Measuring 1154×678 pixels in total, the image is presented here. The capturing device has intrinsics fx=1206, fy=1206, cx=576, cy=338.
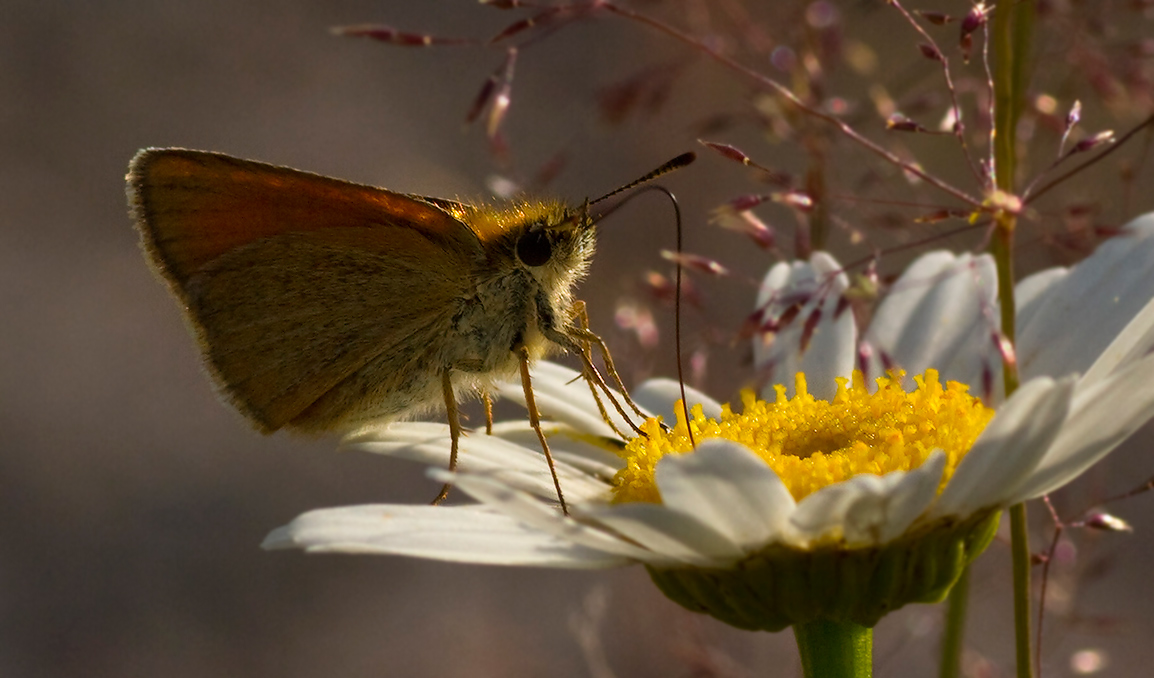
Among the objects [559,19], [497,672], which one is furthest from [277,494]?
[559,19]

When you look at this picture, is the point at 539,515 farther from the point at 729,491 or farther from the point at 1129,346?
the point at 1129,346

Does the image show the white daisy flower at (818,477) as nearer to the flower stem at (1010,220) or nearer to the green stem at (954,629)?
the flower stem at (1010,220)

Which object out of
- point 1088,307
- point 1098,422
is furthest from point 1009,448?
point 1088,307

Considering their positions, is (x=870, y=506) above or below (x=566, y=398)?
Answer: below

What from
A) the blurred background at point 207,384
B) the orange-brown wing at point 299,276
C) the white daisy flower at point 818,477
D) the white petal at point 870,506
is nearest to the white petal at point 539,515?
the white daisy flower at point 818,477

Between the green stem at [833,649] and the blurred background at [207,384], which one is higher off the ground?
the blurred background at [207,384]

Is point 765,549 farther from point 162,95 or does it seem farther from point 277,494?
point 162,95
